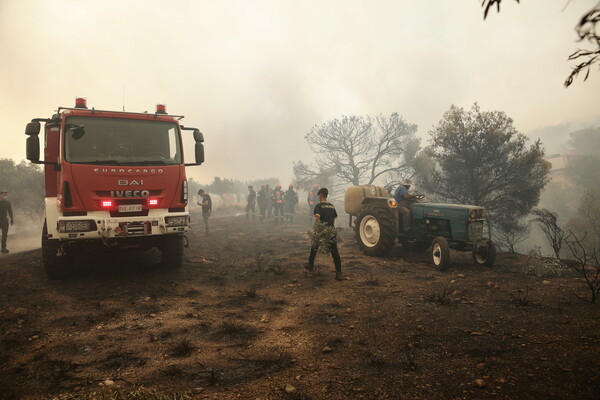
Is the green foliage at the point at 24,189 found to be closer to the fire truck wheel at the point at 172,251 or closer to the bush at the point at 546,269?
the fire truck wheel at the point at 172,251

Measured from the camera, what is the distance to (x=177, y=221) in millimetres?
5902

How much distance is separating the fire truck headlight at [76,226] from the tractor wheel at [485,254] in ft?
26.0

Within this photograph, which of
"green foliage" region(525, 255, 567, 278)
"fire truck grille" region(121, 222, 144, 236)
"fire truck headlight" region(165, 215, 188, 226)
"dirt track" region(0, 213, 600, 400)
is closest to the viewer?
"dirt track" region(0, 213, 600, 400)

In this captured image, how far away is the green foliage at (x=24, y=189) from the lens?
22.7 metres

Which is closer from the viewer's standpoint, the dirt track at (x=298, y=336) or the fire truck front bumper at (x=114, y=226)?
the dirt track at (x=298, y=336)

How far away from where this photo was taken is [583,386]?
2.34 metres

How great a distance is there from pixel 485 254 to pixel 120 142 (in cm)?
832

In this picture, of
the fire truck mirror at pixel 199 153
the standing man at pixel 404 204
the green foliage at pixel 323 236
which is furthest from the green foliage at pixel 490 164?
the fire truck mirror at pixel 199 153

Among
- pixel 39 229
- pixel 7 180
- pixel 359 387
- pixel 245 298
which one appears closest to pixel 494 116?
pixel 245 298

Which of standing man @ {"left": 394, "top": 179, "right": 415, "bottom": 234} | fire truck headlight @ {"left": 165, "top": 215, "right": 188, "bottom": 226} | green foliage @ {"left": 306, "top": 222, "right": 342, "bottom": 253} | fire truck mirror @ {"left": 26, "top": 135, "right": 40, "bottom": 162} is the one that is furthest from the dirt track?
fire truck mirror @ {"left": 26, "top": 135, "right": 40, "bottom": 162}

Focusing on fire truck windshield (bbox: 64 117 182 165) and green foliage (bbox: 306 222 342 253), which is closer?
fire truck windshield (bbox: 64 117 182 165)

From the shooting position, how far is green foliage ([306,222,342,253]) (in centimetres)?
625

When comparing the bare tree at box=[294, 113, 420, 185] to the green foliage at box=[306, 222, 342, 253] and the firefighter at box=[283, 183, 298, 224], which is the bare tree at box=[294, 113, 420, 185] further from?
the green foliage at box=[306, 222, 342, 253]

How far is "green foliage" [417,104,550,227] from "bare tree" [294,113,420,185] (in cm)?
810
